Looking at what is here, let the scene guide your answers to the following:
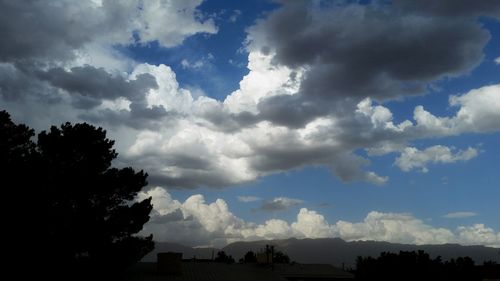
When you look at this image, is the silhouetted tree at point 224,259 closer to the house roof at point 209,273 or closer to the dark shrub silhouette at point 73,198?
the house roof at point 209,273

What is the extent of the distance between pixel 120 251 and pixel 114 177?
644 centimetres

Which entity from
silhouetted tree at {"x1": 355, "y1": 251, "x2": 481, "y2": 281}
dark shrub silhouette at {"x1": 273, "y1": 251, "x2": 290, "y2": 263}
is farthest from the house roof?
dark shrub silhouette at {"x1": 273, "y1": 251, "x2": 290, "y2": 263}

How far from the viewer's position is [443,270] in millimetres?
56500

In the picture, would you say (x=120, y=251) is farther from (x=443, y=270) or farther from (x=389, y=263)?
(x=443, y=270)

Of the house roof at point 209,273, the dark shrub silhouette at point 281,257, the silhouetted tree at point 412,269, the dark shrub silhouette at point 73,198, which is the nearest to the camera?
the dark shrub silhouette at point 73,198

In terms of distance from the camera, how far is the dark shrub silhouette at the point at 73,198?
105 ft

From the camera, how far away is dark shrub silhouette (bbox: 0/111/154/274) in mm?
32094

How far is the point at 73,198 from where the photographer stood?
40.8 metres

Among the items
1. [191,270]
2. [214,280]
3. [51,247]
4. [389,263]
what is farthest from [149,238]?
[389,263]

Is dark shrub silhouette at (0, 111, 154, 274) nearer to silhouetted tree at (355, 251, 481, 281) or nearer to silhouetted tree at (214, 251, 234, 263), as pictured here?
silhouetted tree at (214, 251, 234, 263)

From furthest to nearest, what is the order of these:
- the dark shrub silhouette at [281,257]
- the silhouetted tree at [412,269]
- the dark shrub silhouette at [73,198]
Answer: the dark shrub silhouette at [281,257]
the silhouetted tree at [412,269]
the dark shrub silhouette at [73,198]

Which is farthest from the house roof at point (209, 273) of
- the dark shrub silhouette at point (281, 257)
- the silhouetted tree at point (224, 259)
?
the dark shrub silhouette at point (281, 257)

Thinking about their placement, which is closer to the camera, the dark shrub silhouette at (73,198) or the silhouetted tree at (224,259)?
the dark shrub silhouette at (73,198)

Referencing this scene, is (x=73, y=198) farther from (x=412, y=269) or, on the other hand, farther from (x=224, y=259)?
(x=224, y=259)
